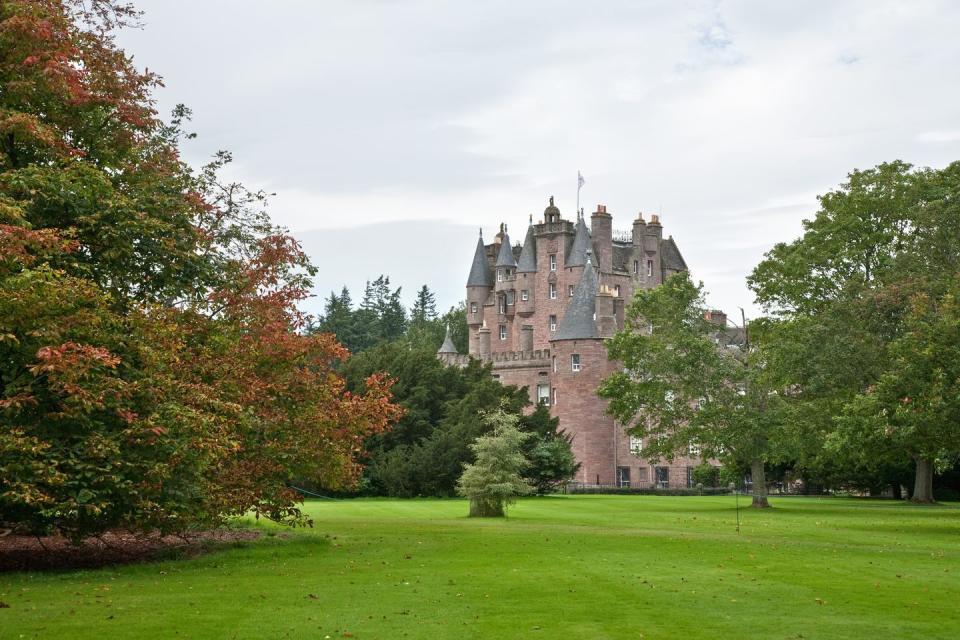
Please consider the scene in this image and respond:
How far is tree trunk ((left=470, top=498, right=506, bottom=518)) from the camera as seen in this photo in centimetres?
3878

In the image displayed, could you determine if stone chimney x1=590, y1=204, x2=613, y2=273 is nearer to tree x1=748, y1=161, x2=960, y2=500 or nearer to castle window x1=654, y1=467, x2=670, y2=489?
castle window x1=654, y1=467, x2=670, y2=489

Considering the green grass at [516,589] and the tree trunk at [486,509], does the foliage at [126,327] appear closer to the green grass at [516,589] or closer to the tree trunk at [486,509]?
the green grass at [516,589]

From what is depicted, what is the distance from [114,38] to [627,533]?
16897mm

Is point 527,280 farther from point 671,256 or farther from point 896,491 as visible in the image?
point 896,491

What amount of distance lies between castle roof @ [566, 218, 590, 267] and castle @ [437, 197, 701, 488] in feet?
0.32

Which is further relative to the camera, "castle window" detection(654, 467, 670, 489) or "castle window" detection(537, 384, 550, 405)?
"castle window" detection(537, 384, 550, 405)

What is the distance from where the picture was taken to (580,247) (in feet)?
299

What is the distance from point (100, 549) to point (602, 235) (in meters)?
70.4

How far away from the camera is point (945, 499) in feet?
207

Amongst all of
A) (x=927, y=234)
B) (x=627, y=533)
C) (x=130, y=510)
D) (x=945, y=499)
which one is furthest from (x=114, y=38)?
(x=945, y=499)

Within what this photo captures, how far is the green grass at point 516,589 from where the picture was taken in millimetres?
14062

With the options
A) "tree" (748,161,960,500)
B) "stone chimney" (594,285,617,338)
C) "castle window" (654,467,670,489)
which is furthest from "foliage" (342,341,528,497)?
"castle window" (654,467,670,489)

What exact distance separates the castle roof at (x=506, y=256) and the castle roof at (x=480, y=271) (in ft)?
8.62

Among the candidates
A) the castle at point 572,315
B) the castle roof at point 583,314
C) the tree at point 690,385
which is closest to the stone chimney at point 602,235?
the castle at point 572,315
